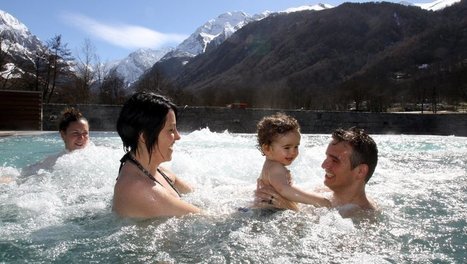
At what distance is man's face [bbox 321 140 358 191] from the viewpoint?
2770 millimetres

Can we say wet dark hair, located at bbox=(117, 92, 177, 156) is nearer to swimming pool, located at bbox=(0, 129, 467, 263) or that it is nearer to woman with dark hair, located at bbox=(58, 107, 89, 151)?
swimming pool, located at bbox=(0, 129, 467, 263)

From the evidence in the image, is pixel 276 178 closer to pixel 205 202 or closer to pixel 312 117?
pixel 205 202

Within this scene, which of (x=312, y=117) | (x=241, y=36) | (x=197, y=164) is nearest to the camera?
(x=197, y=164)

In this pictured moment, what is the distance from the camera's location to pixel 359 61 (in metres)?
85.6

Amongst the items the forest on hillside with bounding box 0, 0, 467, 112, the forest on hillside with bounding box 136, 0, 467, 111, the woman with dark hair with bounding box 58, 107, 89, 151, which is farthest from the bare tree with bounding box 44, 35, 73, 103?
the forest on hillside with bounding box 136, 0, 467, 111

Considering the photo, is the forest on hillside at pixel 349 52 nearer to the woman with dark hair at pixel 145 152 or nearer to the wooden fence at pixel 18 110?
the wooden fence at pixel 18 110

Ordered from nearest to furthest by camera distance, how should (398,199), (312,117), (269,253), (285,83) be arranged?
1. (269,253)
2. (398,199)
3. (312,117)
4. (285,83)

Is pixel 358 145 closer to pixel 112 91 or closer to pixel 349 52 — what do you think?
pixel 112 91

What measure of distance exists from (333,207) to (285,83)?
8120cm

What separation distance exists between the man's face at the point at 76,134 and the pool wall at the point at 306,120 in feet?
37.0

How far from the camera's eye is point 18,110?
14117 millimetres

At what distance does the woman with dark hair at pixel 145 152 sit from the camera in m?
2.09

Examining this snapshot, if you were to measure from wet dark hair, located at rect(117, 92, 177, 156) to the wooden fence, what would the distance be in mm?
13349

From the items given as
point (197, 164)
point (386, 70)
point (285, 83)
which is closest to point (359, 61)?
point (386, 70)
